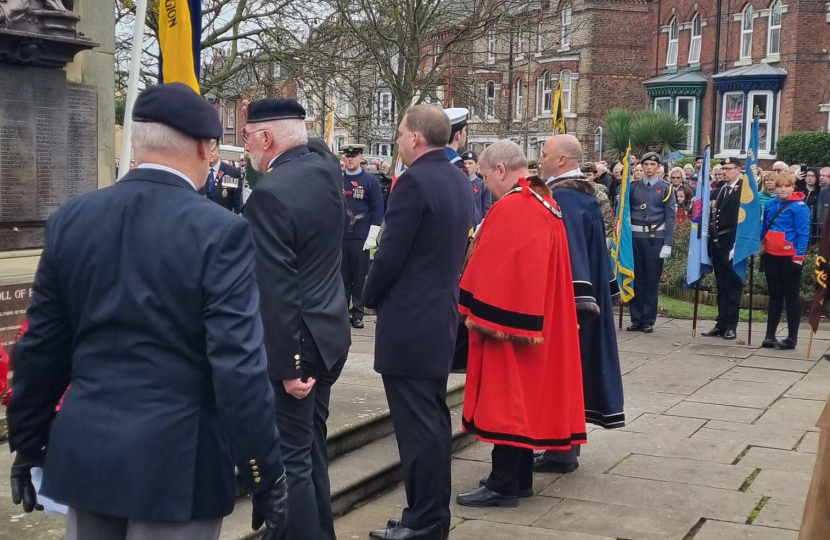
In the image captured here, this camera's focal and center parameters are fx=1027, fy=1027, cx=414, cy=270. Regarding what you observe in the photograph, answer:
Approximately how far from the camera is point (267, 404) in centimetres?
292

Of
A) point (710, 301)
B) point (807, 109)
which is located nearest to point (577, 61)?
point (807, 109)

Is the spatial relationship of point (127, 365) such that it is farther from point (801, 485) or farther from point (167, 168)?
point (801, 485)

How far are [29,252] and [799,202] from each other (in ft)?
27.9

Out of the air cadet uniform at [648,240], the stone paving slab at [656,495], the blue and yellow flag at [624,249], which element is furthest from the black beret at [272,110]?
the air cadet uniform at [648,240]

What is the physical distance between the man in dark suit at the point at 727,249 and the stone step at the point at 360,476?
6.66m

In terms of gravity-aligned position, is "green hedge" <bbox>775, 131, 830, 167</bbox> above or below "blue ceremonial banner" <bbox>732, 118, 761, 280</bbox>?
above

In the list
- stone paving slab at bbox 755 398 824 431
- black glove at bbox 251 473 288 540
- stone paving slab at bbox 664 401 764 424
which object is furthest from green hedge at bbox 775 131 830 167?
black glove at bbox 251 473 288 540

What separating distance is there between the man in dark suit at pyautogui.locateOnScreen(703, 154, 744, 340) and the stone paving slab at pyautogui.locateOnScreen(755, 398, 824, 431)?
11.1 feet

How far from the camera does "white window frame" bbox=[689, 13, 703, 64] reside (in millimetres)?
42781

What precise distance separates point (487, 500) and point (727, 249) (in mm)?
7493

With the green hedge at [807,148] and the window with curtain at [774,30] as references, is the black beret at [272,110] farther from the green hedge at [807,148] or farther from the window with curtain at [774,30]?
the window with curtain at [774,30]

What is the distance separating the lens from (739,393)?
9.16m

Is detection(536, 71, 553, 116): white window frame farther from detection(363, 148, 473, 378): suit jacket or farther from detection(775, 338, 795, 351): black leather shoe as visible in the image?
detection(363, 148, 473, 378): suit jacket

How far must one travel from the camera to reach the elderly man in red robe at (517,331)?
18.3 feet
